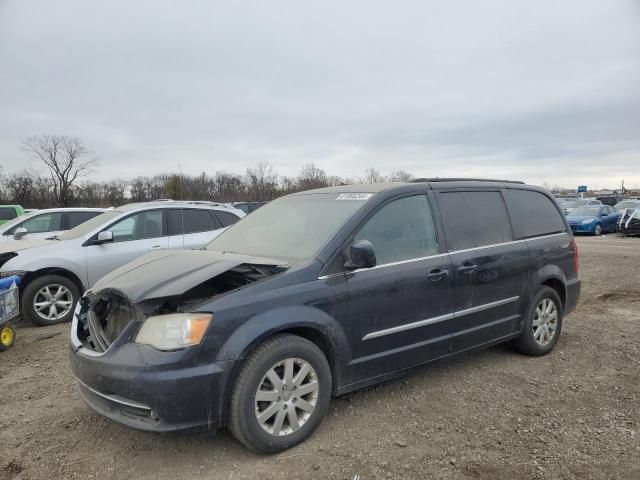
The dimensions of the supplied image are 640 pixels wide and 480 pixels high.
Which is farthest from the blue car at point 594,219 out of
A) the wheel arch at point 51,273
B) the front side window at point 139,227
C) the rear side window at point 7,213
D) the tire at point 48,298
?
the rear side window at point 7,213

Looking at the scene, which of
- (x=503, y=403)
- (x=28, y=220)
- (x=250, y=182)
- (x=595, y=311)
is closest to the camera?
(x=503, y=403)

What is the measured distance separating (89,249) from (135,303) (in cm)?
451

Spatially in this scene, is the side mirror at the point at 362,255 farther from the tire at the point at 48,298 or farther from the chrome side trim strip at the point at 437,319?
the tire at the point at 48,298

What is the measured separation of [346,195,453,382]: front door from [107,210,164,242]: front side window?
4905mm

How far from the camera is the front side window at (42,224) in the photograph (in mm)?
8953

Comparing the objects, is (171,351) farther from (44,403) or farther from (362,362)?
(44,403)

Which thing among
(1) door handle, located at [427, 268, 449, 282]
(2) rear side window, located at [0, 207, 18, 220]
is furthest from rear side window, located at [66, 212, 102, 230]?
(2) rear side window, located at [0, 207, 18, 220]

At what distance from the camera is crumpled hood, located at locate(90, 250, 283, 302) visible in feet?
9.37

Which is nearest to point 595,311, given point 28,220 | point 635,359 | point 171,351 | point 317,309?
point 635,359

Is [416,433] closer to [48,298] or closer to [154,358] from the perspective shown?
[154,358]

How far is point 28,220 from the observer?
8.95m

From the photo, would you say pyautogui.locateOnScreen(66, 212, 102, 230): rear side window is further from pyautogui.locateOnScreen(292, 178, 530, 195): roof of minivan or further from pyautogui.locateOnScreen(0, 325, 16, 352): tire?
pyautogui.locateOnScreen(292, 178, 530, 195): roof of minivan

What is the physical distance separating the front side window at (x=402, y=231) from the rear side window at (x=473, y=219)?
21 cm

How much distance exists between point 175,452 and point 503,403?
2523mm
